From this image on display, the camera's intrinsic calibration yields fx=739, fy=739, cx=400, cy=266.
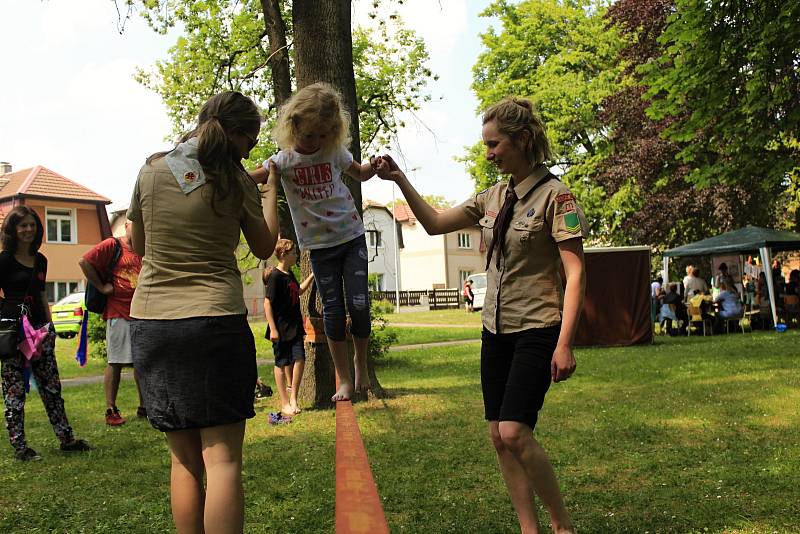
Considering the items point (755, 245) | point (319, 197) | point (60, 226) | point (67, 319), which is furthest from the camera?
point (60, 226)

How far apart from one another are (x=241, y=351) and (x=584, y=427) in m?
5.43

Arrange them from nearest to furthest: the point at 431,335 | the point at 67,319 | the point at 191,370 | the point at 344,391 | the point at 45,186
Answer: the point at 191,370
the point at 344,391
the point at 431,335
the point at 67,319
the point at 45,186

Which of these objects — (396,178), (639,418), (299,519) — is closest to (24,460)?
(299,519)

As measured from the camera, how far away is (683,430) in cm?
721

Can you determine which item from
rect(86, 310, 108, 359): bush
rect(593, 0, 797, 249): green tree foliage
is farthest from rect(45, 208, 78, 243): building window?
rect(593, 0, 797, 249): green tree foliage

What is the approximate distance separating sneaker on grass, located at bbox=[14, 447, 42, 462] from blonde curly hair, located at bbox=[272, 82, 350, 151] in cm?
472

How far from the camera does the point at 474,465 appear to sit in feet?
20.3

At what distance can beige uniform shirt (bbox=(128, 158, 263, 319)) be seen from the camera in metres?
2.88

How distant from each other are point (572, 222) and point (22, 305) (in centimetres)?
533

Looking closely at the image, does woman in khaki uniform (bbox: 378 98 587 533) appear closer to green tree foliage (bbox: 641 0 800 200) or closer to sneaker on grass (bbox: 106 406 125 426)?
sneaker on grass (bbox: 106 406 125 426)

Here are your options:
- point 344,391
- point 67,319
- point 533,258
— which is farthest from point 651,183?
point 533,258

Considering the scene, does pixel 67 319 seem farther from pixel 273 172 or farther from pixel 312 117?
pixel 312 117

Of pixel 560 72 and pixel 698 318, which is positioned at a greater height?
pixel 560 72

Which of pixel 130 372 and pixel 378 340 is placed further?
pixel 130 372
